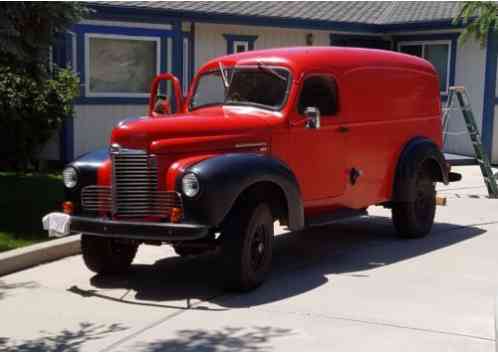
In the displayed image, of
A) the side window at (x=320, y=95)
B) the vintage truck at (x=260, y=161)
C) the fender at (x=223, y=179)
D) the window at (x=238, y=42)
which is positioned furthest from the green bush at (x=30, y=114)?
the fender at (x=223, y=179)

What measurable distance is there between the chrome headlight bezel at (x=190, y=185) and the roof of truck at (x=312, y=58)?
199 centimetres

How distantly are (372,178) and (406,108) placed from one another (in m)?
1.05

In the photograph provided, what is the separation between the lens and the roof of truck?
783 centimetres

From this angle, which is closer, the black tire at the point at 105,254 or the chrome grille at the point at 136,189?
the chrome grille at the point at 136,189

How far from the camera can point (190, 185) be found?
6281 mm

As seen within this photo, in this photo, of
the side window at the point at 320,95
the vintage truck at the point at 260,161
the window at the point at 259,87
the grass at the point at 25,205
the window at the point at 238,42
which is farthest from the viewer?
the window at the point at 238,42

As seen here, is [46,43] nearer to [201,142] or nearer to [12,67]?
[12,67]

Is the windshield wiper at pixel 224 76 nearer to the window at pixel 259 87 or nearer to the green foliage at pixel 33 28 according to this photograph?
the window at pixel 259 87

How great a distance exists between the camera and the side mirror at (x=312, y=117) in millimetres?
7363

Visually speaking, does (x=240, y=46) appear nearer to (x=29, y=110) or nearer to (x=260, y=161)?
(x=29, y=110)

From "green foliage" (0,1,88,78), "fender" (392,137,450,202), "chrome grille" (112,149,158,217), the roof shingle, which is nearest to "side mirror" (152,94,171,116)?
"green foliage" (0,1,88,78)

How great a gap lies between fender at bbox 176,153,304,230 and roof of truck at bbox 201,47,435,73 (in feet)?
4.62

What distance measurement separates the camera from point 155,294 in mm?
6734

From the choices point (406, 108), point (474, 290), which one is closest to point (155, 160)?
Answer: point (474, 290)
